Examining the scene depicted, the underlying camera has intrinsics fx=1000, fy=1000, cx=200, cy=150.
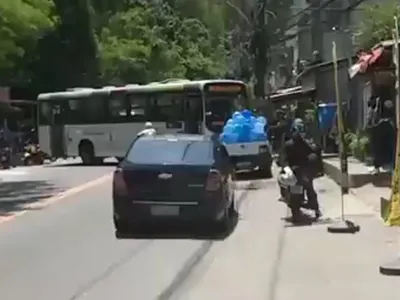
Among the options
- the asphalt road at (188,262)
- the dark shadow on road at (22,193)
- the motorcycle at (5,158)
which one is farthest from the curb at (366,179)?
the motorcycle at (5,158)

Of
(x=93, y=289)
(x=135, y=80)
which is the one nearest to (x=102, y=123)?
(x=135, y=80)

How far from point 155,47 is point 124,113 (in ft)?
89.8

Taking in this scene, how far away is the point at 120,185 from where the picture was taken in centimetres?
1652

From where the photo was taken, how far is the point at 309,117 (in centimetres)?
4284

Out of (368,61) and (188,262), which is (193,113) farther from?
(188,262)

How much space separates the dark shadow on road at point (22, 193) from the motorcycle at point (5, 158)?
10.7m

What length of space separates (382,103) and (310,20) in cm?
4358

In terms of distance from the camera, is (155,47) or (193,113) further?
(155,47)

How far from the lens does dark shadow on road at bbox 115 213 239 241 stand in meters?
16.4

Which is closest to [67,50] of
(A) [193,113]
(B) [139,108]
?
(B) [139,108]

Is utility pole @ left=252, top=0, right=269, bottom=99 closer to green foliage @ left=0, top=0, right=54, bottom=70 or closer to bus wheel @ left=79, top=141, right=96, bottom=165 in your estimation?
bus wheel @ left=79, top=141, right=96, bottom=165

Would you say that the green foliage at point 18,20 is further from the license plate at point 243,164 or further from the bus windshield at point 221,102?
the license plate at point 243,164

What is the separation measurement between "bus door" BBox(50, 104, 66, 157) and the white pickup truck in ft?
53.2

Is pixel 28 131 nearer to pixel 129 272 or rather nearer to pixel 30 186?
pixel 30 186
